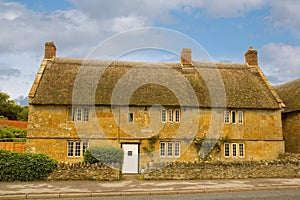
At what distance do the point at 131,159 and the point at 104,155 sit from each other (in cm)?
516

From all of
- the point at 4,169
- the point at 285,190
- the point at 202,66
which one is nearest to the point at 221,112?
the point at 202,66

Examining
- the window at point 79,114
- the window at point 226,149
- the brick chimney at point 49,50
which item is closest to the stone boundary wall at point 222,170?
the window at point 226,149

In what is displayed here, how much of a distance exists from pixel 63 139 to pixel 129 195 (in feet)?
33.7

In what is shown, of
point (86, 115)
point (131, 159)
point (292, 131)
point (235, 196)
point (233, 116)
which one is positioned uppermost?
point (233, 116)

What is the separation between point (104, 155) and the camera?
16328mm

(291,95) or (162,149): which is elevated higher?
(291,95)

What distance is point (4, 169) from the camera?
15.3 meters

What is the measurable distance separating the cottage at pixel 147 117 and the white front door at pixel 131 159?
0.08 metres

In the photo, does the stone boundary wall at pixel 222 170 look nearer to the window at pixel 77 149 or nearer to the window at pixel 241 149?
the window at pixel 241 149

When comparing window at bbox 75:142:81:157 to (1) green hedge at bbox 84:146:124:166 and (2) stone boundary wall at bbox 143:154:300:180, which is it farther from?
(2) stone boundary wall at bbox 143:154:300:180

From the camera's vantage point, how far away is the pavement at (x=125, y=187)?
1220 centimetres

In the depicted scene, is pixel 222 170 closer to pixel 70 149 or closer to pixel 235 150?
pixel 235 150

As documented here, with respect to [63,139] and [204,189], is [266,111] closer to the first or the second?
[204,189]

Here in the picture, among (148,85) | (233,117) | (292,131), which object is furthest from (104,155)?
(292,131)
